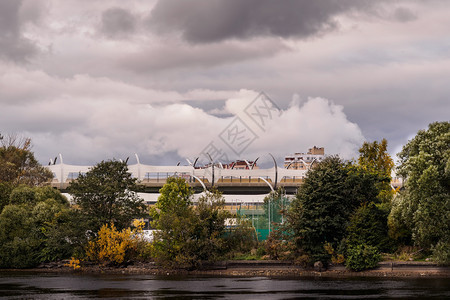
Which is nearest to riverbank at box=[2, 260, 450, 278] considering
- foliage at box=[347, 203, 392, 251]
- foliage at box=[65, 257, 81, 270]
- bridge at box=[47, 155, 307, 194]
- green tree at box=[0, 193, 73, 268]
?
foliage at box=[65, 257, 81, 270]

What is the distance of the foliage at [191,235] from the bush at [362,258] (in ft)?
34.8

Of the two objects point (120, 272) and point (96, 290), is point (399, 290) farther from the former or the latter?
point (120, 272)

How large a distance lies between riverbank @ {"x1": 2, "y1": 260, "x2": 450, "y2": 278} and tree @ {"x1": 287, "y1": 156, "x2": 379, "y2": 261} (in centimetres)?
184

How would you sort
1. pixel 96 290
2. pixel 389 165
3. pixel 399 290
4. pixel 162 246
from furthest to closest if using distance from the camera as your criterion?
pixel 389 165, pixel 162 246, pixel 96 290, pixel 399 290

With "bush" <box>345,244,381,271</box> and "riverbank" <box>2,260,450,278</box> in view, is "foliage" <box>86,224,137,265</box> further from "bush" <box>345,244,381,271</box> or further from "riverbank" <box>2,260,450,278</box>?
"bush" <box>345,244,381,271</box>

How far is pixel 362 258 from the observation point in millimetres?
48625

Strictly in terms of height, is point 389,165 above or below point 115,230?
above

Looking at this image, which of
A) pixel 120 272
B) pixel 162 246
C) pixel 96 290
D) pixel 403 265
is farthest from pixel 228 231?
pixel 96 290

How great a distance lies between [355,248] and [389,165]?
72.5ft

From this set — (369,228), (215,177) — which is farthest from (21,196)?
(215,177)

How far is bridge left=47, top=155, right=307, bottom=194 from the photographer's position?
383 ft

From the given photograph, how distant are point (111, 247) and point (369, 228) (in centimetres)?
2223

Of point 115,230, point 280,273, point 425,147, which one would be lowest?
point 280,273

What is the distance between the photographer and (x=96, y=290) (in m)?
39.2
